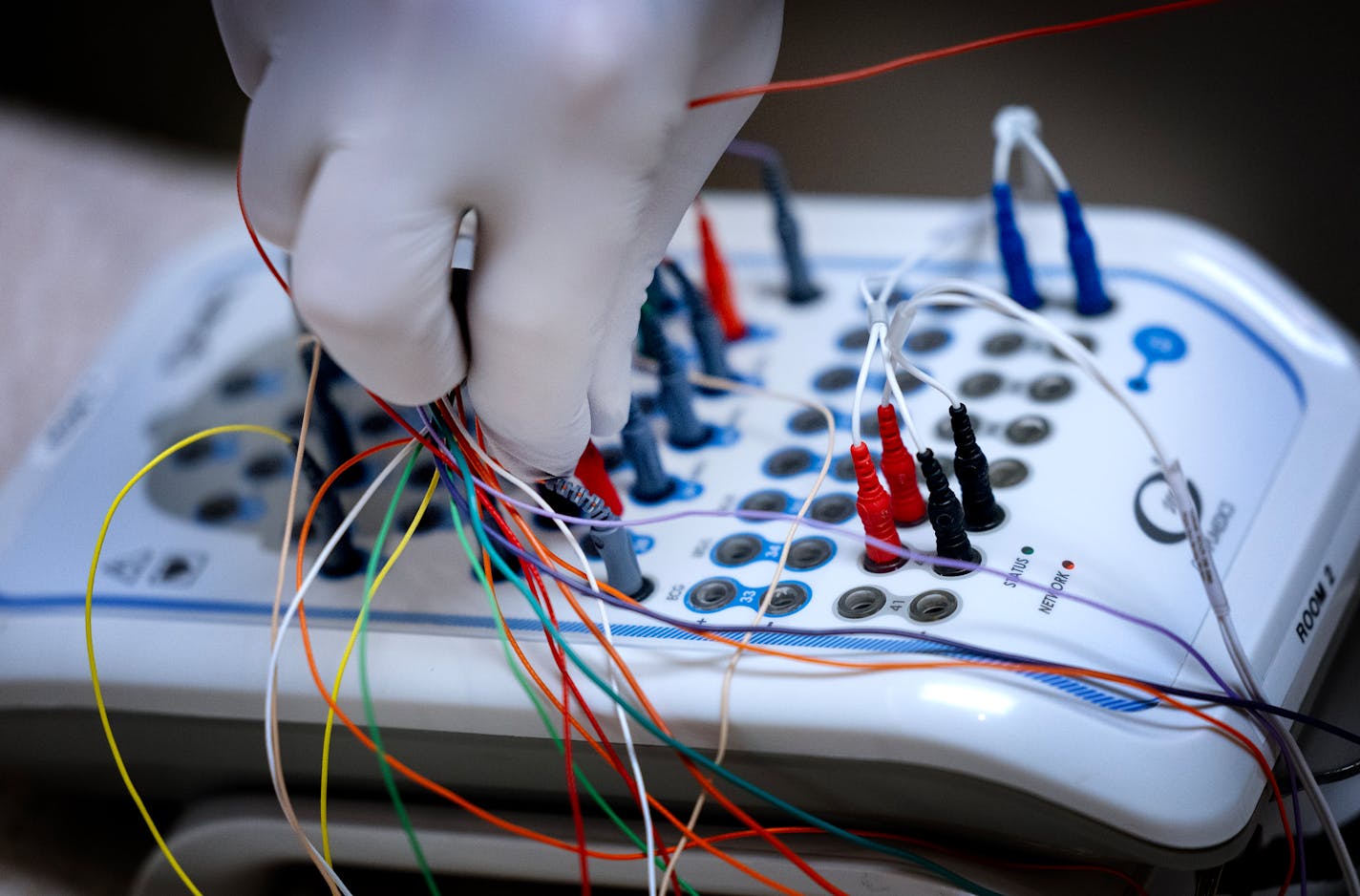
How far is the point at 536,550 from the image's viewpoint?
586 millimetres

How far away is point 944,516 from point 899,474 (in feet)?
0.11

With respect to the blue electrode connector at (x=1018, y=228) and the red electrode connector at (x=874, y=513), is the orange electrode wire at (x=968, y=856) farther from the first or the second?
the blue electrode connector at (x=1018, y=228)

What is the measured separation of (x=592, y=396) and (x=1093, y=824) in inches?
10.7

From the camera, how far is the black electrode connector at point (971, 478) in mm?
578

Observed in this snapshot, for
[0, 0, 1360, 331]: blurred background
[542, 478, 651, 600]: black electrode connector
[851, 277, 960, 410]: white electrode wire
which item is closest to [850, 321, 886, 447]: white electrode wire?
[851, 277, 960, 410]: white electrode wire

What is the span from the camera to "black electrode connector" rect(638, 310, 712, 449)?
692 millimetres

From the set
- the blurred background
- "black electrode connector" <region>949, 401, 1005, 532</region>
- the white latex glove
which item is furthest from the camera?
the blurred background

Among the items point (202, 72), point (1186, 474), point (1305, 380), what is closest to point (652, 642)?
point (1186, 474)

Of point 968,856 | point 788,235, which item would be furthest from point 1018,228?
point 968,856

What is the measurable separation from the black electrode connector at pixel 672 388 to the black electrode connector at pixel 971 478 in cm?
15

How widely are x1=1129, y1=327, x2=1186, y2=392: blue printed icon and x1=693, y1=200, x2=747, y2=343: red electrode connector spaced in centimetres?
23

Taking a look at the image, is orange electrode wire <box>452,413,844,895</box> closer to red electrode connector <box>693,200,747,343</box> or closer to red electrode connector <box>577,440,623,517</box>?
red electrode connector <box>577,440,623,517</box>

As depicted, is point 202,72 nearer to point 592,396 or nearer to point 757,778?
point 592,396

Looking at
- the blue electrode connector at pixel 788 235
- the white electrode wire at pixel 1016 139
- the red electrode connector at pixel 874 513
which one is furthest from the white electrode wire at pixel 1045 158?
the red electrode connector at pixel 874 513
